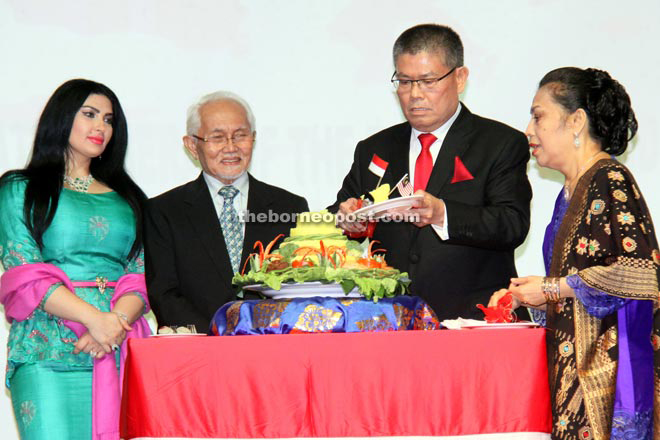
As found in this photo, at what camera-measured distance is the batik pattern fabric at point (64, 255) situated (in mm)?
2955

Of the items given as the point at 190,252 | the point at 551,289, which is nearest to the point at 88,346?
the point at 190,252

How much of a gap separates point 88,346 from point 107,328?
93 millimetres

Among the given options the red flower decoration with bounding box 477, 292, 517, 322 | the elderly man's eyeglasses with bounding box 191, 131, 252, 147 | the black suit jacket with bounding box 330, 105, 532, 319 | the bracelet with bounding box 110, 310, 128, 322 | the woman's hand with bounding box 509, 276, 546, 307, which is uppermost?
the elderly man's eyeglasses with bounding box 191, 131, 252, 147

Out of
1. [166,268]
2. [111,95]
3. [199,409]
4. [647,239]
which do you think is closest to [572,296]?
[647,239]

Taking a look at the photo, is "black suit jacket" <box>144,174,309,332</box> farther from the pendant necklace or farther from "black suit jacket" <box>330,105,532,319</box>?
"black suit jacket" <box>330,105,532,319</box>

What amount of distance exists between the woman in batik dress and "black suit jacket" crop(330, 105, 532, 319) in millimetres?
Answer: 383

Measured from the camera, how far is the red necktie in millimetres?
3014

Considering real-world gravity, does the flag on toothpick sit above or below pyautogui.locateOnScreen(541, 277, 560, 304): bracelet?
above

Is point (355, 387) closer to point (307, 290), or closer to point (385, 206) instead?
point (307, 290)

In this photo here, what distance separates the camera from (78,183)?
3207mm

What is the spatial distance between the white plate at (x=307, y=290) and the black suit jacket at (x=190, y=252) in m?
0.69

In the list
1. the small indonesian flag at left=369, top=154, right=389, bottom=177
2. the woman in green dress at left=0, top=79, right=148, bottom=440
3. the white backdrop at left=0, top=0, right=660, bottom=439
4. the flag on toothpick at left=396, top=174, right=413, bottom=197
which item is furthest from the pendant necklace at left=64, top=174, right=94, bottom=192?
the flag on toothpick at left=396, top=174, right=413, bottom=197

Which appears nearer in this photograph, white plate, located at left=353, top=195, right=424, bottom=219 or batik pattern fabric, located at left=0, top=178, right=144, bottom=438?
white plate, located at left=353, top=195, right=424, bottom=219

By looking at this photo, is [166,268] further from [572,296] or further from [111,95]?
[572,296]
